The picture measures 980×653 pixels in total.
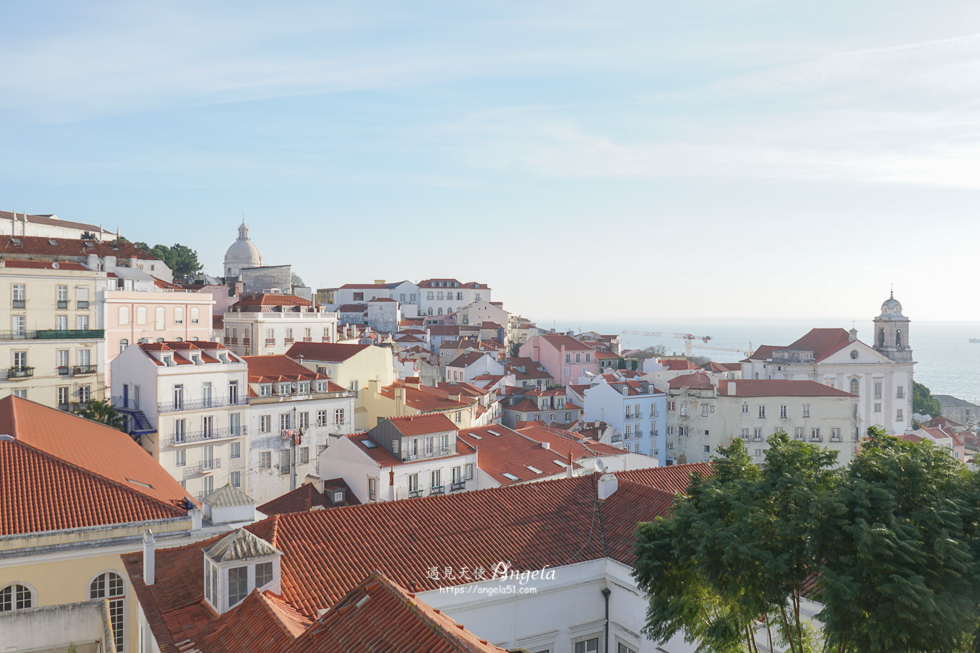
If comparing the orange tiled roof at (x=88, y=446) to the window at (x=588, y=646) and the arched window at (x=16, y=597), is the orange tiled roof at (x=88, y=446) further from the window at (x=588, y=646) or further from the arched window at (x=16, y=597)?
the window at (x=588, y=646)

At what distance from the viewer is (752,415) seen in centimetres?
6072

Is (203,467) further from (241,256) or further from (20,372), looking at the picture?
(241,256)

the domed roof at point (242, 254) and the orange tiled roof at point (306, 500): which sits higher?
A: the domed roof at point (242, 254)

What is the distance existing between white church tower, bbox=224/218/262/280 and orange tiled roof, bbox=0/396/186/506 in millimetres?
73454

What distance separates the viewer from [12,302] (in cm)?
3884

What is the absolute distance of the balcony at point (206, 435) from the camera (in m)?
37.7

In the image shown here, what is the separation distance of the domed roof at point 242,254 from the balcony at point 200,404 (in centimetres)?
6291

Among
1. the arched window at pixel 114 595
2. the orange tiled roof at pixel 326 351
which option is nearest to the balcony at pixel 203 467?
the orange tiled roof at pixel 326 351

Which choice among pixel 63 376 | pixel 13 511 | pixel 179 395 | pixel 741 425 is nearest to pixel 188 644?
pixel 13 511

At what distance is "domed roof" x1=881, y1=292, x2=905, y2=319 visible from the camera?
86.7 metres

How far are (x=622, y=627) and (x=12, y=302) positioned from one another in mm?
36627

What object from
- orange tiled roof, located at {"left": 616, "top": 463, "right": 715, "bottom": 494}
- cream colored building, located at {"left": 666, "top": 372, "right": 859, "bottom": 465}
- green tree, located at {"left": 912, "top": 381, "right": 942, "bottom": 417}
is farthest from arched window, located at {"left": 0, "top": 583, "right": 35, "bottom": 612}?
green tree, located at {"left": 912, "top": 381, "right": 942, "bottom": 417}

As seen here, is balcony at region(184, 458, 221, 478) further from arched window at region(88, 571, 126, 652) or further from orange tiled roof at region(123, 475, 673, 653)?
orange tiled roof at region(123, 475, 673, 653)

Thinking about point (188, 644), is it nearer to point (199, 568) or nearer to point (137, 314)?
point (199, 568)
